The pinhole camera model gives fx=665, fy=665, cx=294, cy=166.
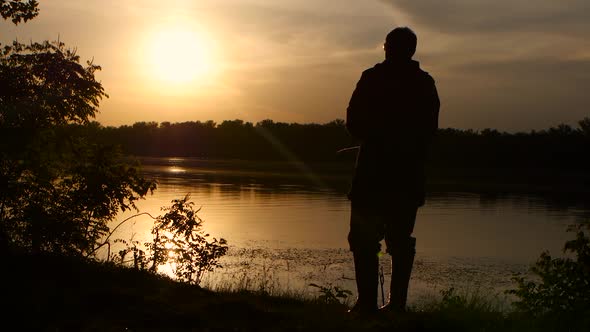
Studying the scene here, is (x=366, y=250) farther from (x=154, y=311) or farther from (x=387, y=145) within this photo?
(x=154, y=311)

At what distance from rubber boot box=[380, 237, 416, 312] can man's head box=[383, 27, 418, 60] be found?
143 cm

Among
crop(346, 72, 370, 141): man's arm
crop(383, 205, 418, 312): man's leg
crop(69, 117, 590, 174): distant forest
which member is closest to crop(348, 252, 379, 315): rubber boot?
crop(383, 205, 418, 312): man's leg

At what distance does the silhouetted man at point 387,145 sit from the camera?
16.7 feet

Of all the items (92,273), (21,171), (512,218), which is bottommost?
(512,218)

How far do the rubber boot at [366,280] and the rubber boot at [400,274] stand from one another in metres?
0.18

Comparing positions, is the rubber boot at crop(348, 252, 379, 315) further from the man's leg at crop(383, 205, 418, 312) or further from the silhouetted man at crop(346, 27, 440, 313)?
the man's leg at crop(383, 205, 418, 312)

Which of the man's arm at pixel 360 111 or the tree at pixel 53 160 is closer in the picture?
the man's arm at pixel 360 111

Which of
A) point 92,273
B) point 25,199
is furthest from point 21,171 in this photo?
point 92,273

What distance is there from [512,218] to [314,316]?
3116cm

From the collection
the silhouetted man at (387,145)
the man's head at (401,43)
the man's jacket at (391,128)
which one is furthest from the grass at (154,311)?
the man's head at (401,43)

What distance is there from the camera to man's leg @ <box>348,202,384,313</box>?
5.11 metres

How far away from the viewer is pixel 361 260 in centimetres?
514

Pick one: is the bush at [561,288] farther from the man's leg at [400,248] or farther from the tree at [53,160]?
the tree at [53,160]

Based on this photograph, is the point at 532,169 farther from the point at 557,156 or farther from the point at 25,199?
the point at 25,199
